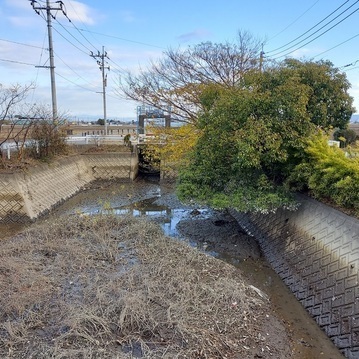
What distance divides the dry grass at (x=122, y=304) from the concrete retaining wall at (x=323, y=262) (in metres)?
0.90

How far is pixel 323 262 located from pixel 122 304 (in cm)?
350

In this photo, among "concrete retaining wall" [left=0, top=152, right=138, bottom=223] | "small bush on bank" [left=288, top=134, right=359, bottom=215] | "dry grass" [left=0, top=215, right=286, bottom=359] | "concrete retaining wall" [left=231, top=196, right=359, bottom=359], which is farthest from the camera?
"concrete retaining wall" [left=0, top=152, right=138, bottom=223]

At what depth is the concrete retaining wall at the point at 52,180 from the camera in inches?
402

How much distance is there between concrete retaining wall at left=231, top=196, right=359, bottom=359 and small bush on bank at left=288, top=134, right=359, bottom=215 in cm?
26

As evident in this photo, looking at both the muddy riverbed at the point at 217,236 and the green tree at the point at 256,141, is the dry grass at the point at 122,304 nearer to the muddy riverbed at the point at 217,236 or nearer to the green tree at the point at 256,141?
the muddy riverbed at the point at 217,236

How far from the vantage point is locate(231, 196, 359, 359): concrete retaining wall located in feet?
14.7

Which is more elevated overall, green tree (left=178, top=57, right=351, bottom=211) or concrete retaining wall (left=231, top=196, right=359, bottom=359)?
green tree (left=178, top=57, right=351, bottom=211)

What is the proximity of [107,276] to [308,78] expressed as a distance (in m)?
6.34

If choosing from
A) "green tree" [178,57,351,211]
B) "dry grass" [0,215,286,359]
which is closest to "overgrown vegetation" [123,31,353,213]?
"green tree" [178,57,351,211]

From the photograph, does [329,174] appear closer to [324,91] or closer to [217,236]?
[324,91]

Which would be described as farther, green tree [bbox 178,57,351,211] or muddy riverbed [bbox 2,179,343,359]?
green tree [bbox 178,57,351,211]

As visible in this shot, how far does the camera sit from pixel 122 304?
450 cm

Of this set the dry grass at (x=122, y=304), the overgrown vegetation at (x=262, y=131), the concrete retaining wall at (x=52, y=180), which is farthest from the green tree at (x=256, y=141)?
the concrete retaining wall at (x=52, y=180)

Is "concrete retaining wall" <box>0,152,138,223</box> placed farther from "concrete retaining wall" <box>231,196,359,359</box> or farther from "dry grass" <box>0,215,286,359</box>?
"concrete retaining wall" <box>231,196,359,359</box>
